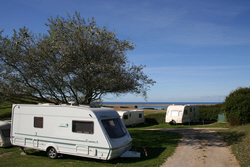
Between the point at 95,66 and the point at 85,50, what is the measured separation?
3.71 ft

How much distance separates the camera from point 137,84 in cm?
1291

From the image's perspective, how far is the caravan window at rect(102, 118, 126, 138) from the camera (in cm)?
893

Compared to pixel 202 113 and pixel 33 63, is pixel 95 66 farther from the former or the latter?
pixel 202 113

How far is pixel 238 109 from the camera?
1927cm

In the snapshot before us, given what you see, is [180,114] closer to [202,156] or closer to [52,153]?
[202,156]

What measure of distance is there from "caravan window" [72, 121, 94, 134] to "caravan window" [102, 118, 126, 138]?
569mm

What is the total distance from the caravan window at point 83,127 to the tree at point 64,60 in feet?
8.50

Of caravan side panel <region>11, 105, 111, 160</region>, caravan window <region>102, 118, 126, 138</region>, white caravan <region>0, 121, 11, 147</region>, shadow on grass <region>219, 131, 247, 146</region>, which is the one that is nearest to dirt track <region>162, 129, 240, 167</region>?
shadow on grass <region>219, 131, 247, 146</region>

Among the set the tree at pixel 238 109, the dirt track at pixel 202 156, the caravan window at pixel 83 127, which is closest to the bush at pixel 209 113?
the tree at pixel 238 109

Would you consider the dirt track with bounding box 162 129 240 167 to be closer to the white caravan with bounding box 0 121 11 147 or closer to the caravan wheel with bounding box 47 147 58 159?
the caravan wheel with bounding box 47 147 58 159

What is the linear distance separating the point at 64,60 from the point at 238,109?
1653 cm

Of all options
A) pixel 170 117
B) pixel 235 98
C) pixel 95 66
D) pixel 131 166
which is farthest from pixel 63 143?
pixel 170 117

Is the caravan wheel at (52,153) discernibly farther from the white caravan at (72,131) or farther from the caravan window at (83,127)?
the caravan window at (83,127)

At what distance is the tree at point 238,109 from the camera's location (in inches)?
744
